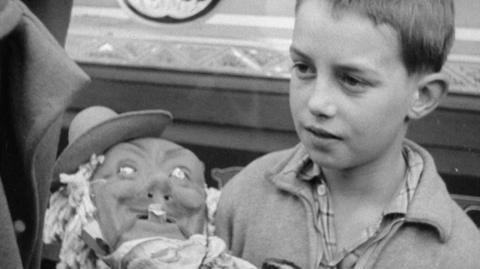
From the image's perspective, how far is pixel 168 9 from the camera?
2.59 m

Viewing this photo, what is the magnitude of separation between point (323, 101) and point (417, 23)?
0.86ft

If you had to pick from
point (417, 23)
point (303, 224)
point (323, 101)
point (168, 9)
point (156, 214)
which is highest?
point (417, 23)

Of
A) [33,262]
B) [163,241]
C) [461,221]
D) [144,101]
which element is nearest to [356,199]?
[461,221]

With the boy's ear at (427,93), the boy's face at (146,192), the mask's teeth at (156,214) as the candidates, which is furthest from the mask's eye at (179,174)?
the boy's ear at (427,93)

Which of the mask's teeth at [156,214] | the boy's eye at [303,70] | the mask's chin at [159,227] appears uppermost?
the boy's eye at [303,70]

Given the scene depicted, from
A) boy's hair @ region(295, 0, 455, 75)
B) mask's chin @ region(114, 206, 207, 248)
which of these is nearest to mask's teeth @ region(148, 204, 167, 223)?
mask's chin @ region(114, 206, 207, 248)

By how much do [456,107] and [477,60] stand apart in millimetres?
142

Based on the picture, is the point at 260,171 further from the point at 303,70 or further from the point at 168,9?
the point at 168,9

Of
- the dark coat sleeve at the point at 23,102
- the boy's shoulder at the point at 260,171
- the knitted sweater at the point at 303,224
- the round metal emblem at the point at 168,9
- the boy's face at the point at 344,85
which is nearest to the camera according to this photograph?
the dark coat sleeve at the point at 23,102

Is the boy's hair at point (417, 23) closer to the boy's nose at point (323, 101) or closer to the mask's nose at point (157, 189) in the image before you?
the boy's nose at point (323, 101)

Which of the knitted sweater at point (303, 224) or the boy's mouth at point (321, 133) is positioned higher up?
the boy's mouth at point (321, 133)

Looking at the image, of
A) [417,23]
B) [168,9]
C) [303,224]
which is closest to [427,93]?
[417,23]

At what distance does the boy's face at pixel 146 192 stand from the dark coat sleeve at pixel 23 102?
297 mm

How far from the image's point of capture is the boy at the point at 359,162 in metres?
1.68
